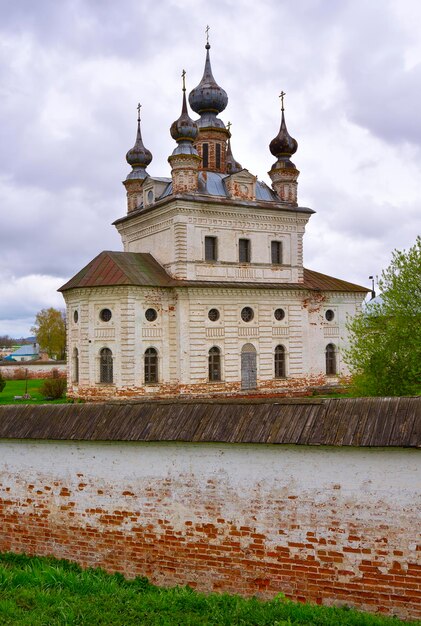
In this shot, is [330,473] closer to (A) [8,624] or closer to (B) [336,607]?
(B) [336,607]

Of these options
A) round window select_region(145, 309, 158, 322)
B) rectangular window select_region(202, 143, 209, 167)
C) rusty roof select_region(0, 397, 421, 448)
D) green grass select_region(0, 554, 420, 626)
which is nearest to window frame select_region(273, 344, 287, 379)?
round window select_region(145, 309, 158, 322)

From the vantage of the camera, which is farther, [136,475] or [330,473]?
[136,475]

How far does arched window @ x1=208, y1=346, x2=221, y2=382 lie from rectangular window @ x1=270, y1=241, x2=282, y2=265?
→ 4.93 meters

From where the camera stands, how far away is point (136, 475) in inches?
319

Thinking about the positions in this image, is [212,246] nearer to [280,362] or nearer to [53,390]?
[280,362]

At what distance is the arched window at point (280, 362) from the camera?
91.2 feet

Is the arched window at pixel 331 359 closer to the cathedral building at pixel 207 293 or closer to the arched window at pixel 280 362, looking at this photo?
the cathedral building at pixel 207 293

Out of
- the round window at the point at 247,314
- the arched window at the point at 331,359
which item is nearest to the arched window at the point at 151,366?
the round window at the point at 247,314

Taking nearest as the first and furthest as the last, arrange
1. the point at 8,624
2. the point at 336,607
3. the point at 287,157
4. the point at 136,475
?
1. the point at 8,624
2. the point at 336,607
3. the point at 136,475
4. the point at 287,157

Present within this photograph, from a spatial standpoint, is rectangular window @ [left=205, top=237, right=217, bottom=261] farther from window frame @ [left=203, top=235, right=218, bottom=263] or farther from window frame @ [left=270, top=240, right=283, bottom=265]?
window frame @ [left=270, top=240, right=283, bottom=265]

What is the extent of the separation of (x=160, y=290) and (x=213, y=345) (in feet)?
10.2

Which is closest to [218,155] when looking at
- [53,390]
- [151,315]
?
[151,315]

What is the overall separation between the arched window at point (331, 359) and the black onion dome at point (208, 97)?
1225 centimetres

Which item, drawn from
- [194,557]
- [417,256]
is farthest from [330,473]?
[417,256]
